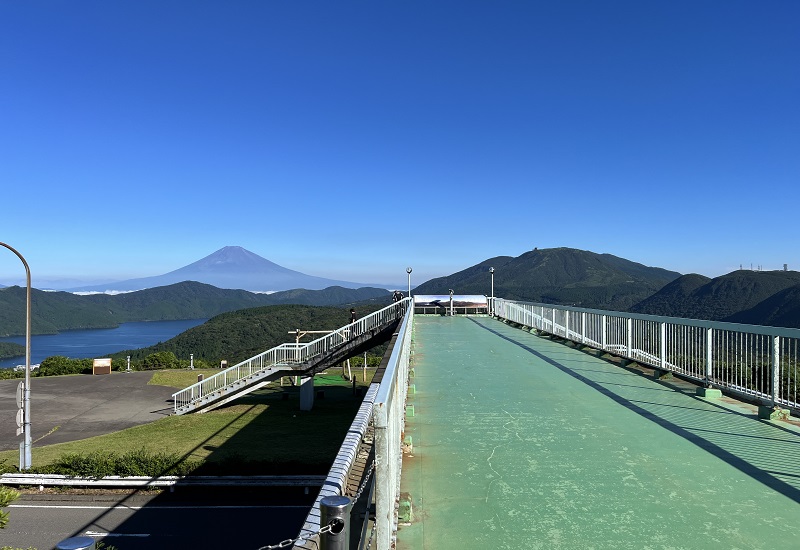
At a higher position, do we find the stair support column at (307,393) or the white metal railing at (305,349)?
the white metal railing at (305,349)

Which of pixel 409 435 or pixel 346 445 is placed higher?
pixel 346 445

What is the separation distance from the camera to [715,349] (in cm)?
809

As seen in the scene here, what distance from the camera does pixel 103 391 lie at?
29.7m

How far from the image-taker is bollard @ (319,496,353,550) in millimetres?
1926

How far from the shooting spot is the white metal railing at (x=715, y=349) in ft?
21.2

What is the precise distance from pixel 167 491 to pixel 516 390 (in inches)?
481

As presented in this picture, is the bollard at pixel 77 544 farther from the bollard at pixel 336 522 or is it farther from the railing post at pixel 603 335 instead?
the railing post at pixel 603 335

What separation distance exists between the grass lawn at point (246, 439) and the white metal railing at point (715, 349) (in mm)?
9948

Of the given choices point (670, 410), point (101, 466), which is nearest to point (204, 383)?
Answer: point (101, 466)

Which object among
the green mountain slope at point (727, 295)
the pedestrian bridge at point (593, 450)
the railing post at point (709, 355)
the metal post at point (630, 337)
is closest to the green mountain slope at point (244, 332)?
the green mountain slope at point (727, 295)

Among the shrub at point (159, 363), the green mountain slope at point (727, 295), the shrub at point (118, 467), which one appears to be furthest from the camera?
the green mountain slope at point (727, 295)

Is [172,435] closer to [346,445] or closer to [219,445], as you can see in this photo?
[219,445]

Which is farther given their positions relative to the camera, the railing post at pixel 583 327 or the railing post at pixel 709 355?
the railing post at pixel 583 327

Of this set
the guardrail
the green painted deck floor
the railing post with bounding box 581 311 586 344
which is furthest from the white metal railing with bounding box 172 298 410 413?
the green painted deck floor
